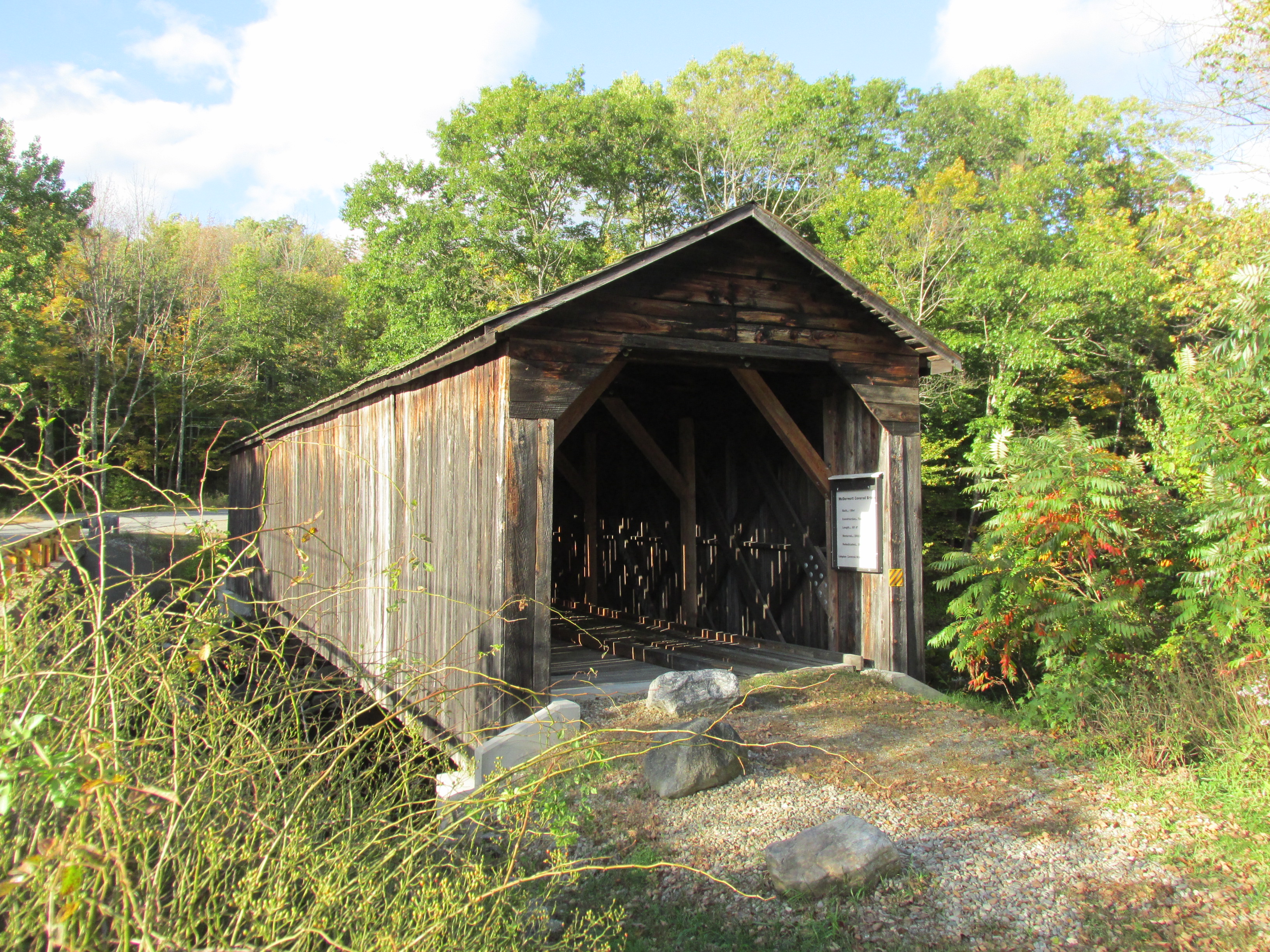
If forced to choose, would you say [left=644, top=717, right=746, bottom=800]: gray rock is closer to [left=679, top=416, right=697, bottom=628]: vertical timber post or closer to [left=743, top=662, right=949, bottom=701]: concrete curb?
[left=743, top=662, right=949, bottom=701]: concrete curb

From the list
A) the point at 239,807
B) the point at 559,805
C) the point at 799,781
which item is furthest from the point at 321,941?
the point at 799,781

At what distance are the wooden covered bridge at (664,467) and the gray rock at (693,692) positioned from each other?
861 millimetres

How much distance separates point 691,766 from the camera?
4.88 meters

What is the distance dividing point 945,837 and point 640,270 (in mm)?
4104

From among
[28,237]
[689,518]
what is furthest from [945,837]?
[28,237]

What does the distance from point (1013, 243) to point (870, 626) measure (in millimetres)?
12030

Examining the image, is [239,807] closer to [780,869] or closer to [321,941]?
[321,941]

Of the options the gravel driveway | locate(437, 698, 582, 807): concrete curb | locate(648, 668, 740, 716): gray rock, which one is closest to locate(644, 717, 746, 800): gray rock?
the gravel driveway

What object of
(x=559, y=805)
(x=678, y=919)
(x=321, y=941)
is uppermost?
(x=559, y=805)

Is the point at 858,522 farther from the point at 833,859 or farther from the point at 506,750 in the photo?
the point at 833,859

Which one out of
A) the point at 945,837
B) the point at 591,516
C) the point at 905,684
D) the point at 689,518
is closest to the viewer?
the point at 945,837

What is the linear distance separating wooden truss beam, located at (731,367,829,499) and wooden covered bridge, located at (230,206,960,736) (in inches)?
0.8

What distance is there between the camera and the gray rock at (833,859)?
3820 millimetres

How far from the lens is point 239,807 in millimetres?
2418
